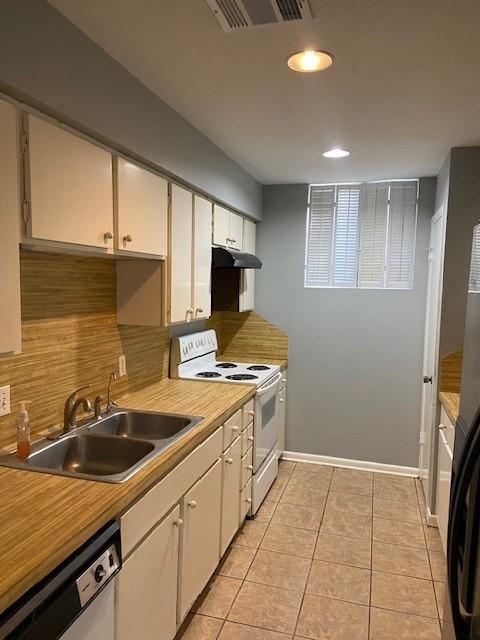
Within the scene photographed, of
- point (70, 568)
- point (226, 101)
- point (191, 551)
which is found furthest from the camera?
point (226, 101)

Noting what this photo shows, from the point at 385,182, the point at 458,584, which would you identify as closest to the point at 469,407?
the point at 458,584

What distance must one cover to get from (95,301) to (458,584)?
1.95 metres

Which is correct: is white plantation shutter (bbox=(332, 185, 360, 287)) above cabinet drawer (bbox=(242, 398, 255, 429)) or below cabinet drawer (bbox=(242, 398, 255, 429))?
above

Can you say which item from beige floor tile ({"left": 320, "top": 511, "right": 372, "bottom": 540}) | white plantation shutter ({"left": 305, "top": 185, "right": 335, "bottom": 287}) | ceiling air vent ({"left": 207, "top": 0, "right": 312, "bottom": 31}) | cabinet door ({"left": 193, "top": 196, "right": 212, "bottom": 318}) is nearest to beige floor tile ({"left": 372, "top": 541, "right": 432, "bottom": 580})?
beige floor tile ({"left": 320, "top": 511, "right": 372, "bottom": 540})

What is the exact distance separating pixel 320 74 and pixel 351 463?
3231 millimetres

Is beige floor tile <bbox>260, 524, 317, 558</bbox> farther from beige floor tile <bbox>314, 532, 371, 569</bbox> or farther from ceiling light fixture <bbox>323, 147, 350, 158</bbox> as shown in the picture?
ceiling light fixture <bbox>323, 147, 350, 158</bbox>

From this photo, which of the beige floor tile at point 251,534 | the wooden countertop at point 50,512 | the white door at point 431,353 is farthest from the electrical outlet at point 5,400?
the white door at point 431,353

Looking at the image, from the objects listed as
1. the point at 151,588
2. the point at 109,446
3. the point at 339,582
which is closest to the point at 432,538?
the point at 339,582

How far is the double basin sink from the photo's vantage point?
178 cm

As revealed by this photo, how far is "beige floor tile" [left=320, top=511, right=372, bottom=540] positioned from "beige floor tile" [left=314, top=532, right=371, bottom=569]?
0.19ft

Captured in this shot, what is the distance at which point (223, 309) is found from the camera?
384 cm

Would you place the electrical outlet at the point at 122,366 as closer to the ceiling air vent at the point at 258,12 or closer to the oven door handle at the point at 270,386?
the oven door handle at the point at 270,386

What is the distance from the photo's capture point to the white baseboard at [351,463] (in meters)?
3.99

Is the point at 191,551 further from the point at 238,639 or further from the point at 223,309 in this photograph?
the point at 223,309
